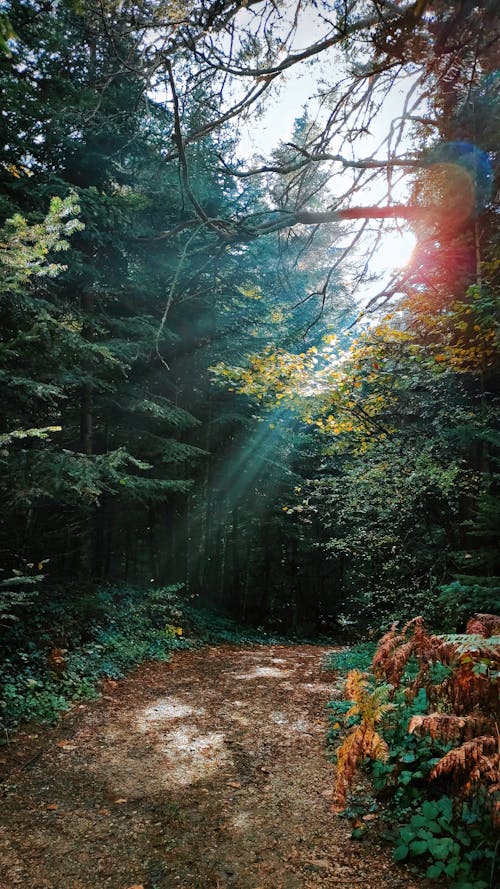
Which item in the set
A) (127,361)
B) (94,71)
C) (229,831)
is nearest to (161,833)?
(229,831)

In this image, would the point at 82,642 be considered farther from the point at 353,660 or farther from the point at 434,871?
the point at 434,871

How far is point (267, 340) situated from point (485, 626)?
1191 cm

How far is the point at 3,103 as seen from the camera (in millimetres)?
7254

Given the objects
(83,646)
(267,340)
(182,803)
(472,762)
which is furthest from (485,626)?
(267,340)

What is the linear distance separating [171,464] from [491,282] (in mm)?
9850

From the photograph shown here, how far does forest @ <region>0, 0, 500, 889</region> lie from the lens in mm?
3975

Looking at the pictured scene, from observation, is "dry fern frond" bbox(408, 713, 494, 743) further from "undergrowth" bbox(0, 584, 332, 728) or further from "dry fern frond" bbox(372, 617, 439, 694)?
"undergrowth" bbox(0, 584, 332, 728)

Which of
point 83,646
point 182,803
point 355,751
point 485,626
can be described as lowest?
point 83,646

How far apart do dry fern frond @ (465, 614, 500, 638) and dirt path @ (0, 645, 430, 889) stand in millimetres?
1554

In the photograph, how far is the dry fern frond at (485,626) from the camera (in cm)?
336

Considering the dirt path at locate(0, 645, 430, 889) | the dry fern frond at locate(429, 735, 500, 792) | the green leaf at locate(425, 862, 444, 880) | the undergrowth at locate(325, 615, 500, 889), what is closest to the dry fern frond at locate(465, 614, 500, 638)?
the undergrowth at locate(325, 615, 500, 889)

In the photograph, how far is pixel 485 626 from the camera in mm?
3553

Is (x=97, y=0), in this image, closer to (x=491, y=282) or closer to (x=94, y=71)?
(x=491, y=282)

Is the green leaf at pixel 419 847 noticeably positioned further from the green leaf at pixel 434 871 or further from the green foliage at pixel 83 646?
the green foliage at pixel 83 646
